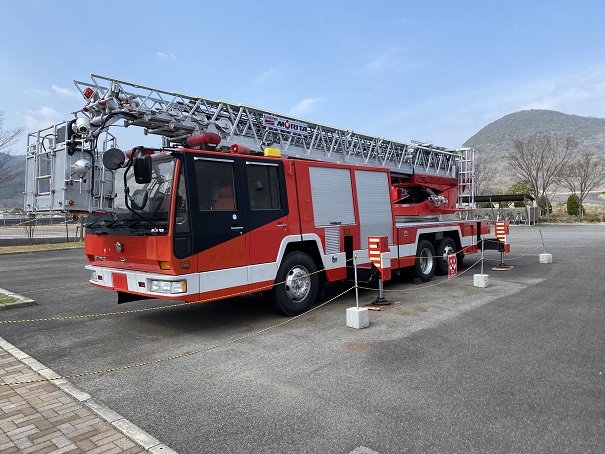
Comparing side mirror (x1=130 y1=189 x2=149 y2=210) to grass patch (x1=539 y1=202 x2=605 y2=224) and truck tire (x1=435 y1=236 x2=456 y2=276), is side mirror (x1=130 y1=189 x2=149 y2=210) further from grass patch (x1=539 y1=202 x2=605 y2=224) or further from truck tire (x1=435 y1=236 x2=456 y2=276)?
grass patch (x1=539 y1=202 x2=605 y2=224)

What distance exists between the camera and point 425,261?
34.4ft

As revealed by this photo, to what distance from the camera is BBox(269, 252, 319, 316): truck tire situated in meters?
6.81

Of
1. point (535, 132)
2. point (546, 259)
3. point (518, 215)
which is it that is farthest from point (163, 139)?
point (535, 132)

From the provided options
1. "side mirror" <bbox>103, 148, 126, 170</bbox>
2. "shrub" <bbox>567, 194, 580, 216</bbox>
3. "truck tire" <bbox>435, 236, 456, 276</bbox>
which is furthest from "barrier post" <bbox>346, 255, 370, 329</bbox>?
"shrub" <bbox>567, 194, 580, 216</bbox>

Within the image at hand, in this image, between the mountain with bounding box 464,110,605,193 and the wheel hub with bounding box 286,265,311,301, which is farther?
the mountain with bounding box 464,110,605,193

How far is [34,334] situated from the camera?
6227 mm

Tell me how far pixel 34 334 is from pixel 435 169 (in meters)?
11.7

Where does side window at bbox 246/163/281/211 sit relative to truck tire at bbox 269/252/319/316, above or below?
above

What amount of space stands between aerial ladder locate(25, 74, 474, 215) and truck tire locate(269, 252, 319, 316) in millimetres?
2547

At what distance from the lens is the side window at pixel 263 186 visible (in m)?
6.55

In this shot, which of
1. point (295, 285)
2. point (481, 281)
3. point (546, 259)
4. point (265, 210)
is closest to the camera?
point (265, 210)

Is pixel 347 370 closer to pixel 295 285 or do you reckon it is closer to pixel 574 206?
pixel 295 285

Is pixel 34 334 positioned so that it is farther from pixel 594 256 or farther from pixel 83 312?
pixel 594 256

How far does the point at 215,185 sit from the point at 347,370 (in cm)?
309
